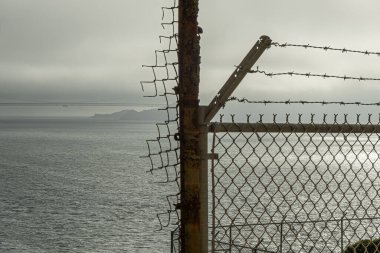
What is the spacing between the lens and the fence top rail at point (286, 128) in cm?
442

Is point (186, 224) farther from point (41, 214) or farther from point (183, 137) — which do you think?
point (41, 214)

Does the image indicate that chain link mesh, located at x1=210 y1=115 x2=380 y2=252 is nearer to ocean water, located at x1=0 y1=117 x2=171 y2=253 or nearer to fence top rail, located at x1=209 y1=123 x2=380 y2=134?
fence top rail, located at x1=209 y1=123 x2=380 y2=134

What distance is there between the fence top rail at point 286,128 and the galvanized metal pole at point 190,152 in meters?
0.26

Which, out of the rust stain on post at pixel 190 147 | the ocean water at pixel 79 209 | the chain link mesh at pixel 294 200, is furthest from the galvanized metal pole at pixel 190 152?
the ocean water at pixel 79 209

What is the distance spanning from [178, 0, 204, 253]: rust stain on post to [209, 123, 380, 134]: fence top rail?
0.85 feet

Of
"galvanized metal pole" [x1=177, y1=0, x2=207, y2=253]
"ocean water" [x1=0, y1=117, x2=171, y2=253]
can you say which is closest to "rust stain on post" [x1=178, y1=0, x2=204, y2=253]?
"galvanized metal pole" [x1=177, y1=0, x2=207, y2=253]

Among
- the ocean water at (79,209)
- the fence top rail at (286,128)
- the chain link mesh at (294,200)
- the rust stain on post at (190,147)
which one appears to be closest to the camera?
the rust stain on post at (190,147)

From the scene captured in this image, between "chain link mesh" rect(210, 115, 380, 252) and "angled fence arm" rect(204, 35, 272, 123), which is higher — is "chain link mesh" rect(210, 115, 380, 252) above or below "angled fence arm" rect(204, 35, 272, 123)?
below

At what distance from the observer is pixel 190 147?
412cm

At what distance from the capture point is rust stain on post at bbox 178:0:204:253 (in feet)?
13.1

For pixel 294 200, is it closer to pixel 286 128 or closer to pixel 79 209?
pixel 286 128

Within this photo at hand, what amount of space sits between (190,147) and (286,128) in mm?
1013

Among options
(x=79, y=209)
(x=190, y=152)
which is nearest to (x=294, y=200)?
(x=190, y=152)

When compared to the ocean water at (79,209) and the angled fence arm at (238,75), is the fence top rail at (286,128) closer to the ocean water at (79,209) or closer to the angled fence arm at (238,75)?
the angled fence arm at (238,75)
